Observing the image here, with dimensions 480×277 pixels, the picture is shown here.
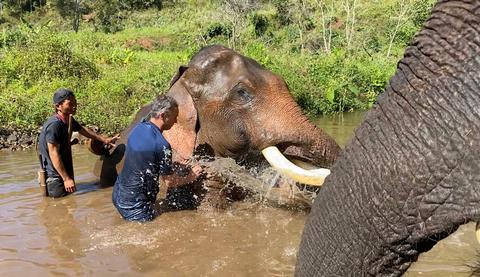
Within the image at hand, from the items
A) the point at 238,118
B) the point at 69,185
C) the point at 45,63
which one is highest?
the point at 45,63

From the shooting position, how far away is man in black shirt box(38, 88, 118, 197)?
6.09 meters

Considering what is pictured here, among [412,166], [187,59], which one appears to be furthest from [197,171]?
[187,59]

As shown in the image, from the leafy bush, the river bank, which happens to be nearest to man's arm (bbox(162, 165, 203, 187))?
the river bank

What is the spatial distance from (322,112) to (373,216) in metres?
12.7

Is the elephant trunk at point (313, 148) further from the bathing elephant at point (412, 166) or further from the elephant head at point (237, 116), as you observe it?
the bathing elephant at point (412, 166)

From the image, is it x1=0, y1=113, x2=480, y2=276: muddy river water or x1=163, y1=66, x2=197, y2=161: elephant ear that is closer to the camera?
x1=0, y1=113, x2=480, y2=276: muddy river water

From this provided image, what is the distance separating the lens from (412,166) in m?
1.85

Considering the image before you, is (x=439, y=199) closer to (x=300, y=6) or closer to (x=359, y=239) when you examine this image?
(x=359, y=239)

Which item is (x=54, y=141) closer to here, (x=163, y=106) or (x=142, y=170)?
(x=142, y=170)

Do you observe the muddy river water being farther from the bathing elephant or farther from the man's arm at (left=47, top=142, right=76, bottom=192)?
the bathing elephant

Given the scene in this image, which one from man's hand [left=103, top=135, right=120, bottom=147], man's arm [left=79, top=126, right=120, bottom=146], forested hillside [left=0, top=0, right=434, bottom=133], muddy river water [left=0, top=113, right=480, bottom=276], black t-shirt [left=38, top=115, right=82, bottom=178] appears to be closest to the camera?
muddy river water [left=0, top=113, right=480, bottom=276]

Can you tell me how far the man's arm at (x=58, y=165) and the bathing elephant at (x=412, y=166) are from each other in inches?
176

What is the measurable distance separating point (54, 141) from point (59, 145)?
0.35 feet

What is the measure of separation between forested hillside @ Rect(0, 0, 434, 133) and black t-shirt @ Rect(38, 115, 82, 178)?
4.88 metres
